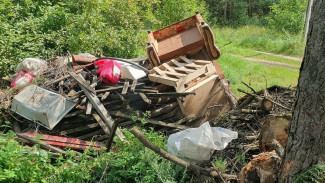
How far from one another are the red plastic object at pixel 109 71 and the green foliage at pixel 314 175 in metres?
4.94

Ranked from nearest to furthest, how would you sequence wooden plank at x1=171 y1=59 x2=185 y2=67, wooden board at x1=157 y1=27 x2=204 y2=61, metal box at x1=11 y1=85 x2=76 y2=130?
1. metal box at x1=11 y1=85 x2=76 y2=130
2. wooden plank at x1=171 y1=59 x2=185 y2=67
3. wooden board at x1=157 y1=27 x2=204 y2=61

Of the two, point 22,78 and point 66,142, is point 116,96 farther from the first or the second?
point 22,78

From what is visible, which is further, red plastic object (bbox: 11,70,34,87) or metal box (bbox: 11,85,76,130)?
red plastic object (bbox: 11,70,34,87)

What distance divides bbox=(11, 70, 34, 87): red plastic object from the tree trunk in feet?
19.1

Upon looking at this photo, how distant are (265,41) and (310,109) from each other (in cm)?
1389

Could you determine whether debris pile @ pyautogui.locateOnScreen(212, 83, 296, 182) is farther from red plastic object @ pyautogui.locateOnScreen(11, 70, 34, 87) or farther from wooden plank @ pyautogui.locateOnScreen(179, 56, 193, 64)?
red plastic object @ pyautogui.locateOnScreen(11, 70, 34, 87)

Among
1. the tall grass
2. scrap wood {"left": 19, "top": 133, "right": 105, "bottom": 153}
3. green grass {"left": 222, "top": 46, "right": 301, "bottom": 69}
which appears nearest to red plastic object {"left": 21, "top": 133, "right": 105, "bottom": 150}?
scrap wood {"left": 19, "top": 133, "right": 105, "bottom": 153}

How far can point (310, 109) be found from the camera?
8.63 ft

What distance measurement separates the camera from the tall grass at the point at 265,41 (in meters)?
14.2

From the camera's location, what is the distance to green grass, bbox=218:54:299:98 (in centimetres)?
1020

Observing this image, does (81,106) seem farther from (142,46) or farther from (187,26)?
(142,46)

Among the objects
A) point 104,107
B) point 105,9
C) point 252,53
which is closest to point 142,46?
point 105,9

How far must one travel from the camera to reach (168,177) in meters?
3.78

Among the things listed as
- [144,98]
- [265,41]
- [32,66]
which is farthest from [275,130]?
[265,41]
